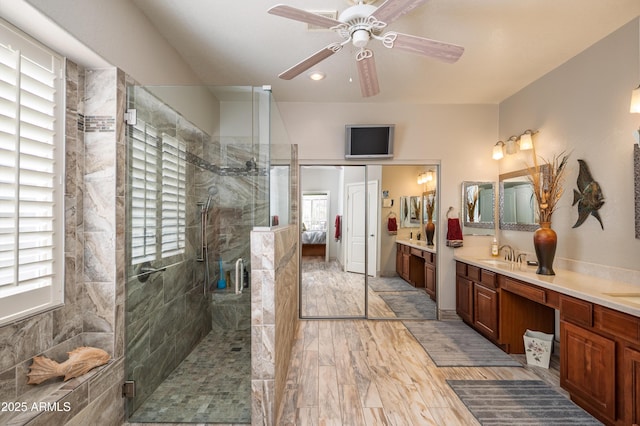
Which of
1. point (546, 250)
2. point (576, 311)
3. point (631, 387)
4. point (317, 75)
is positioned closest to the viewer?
point (631, 387)

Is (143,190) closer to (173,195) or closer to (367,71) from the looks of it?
(173,195)

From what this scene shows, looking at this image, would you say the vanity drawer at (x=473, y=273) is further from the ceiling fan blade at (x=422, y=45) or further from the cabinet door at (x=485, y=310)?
the ceiling fan blade at (x=422, y=45)

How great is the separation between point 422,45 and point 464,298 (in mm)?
3077

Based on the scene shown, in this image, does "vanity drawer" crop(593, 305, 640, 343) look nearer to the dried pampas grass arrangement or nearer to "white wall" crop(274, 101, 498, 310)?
the dried pampas grass arrangement

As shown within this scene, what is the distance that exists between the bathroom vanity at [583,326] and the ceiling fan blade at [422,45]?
5.96ft

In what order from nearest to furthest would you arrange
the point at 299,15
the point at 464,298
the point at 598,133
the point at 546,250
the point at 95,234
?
the point at 299,15
the point at 95,234
the point at 598,133
the point at 546,250
the point at 464,298

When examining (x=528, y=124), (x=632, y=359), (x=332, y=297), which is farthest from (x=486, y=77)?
(x=332, y=297)

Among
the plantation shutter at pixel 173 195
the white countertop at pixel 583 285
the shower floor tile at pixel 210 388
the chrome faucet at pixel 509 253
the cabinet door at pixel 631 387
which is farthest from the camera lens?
the chrome faucet at pixel 509 253

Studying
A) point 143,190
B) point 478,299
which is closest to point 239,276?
point 143,190

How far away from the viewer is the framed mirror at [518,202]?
3447 mm

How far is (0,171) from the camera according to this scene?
1.41 metres

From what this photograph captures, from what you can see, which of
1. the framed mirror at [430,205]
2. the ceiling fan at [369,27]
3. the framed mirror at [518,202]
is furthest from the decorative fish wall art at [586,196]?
the ceiling fan at [369,27]

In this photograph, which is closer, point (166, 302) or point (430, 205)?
point (166, 302)

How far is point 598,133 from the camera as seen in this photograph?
8.78 ft
